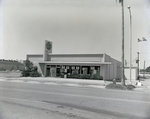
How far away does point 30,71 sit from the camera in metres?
29.4

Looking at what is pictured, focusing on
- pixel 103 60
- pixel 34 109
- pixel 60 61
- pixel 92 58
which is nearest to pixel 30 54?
pixel 60 61

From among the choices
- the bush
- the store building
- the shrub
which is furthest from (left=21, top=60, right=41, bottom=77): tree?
the bush

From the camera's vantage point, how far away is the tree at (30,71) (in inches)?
1136

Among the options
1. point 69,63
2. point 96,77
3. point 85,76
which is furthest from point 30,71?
point 96,77

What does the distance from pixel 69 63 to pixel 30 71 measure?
773cm

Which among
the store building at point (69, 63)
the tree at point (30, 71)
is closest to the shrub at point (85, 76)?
the store building at point (69, 63)

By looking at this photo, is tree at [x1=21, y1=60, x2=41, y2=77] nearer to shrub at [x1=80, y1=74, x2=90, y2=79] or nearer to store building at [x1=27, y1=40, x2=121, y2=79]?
store building at [x1=27, y1=40, x2=121, y2=79]

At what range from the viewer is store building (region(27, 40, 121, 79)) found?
26.0 m

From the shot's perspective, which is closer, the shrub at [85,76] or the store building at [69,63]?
the store building at [69,63]

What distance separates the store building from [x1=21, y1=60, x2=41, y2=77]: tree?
73 cm

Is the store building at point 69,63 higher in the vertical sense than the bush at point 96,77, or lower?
higher

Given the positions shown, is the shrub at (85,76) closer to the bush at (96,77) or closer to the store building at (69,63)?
the store building at (69,63)

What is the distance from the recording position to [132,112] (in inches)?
254

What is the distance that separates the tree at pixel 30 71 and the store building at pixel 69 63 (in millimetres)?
726
